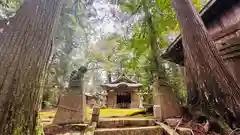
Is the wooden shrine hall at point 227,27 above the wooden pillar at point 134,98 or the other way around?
above

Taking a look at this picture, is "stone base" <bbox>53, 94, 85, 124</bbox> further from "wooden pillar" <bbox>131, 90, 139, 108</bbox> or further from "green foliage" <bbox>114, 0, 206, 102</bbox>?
"wooden pillar" <bbox>131, 90, 139, 108</bbox>

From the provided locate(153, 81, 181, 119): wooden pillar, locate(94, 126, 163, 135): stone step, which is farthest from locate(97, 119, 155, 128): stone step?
locate(94, 126, 163, 135): stone step

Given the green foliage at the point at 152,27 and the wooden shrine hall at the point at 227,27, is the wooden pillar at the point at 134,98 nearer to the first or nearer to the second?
the green foliage at the point at 152,27

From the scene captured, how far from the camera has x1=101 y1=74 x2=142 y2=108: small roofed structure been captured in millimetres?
11773

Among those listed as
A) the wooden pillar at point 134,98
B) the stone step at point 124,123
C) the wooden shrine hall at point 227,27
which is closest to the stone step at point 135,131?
the stone step at point 124,123

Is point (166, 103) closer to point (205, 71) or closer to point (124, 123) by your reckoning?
point (124, 123)

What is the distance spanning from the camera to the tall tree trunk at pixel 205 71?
6.09ft

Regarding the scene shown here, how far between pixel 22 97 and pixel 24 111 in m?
0.13

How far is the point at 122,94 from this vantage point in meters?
12.6

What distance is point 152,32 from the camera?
19.5ft

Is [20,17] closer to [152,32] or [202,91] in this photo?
[202,91]

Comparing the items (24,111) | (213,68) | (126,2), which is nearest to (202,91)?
(213,68)

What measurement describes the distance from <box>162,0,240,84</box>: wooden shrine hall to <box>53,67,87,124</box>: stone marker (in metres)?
3.51

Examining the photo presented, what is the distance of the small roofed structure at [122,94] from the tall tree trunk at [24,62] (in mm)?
10135
